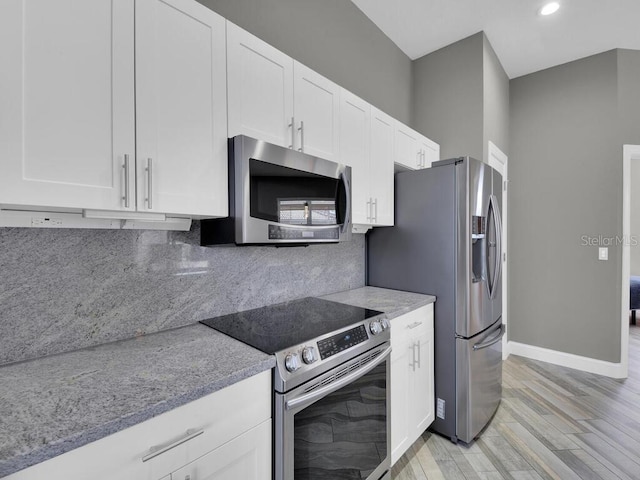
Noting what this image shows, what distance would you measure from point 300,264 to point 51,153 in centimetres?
138

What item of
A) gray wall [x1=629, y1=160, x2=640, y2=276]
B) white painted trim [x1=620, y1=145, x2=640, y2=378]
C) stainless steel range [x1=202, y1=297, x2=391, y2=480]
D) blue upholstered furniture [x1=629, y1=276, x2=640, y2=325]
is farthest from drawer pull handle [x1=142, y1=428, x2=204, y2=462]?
gray wall [x1=629, y1=160, x2=640, y2=276]

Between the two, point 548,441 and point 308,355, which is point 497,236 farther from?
point 308,355

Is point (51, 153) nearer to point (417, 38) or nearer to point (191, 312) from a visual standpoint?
point (191, 312)

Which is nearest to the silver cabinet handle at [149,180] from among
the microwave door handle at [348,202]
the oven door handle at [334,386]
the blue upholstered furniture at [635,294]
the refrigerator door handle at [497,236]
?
the oven door handle at [334,386]

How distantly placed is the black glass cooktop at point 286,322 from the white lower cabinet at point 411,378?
0.32m

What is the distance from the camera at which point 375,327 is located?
1538 mm

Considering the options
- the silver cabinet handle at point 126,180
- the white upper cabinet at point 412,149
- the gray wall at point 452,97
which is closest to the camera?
the silver cabinet handle at point 126,180

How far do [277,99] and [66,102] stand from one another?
841 millimetres

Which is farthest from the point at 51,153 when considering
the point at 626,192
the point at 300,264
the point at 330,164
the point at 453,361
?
the point at 626,192

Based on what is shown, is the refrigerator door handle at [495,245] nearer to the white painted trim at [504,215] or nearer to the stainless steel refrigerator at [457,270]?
the stainless steel refrigerator at [457,270]

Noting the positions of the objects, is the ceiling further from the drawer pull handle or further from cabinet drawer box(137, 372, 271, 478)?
the drawer pull handle

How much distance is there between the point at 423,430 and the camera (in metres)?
2.02

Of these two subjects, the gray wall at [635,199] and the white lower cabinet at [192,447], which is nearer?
the white lower cabinet at [192,447]

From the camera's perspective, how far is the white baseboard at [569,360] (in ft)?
9.87
